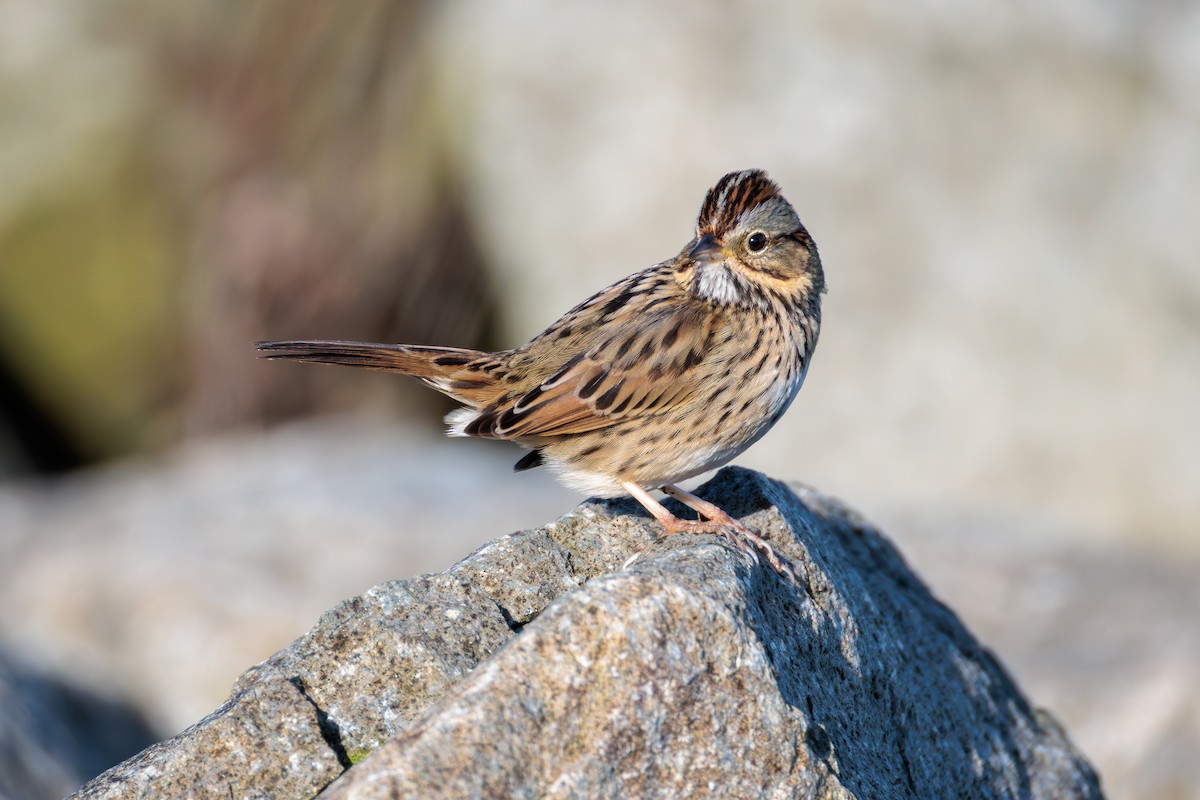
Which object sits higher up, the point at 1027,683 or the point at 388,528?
the point at 388,528

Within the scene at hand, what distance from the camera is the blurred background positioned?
9203mm

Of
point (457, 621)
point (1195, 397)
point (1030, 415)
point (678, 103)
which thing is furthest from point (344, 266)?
point (457, 621)

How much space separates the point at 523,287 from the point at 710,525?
8.24 metres

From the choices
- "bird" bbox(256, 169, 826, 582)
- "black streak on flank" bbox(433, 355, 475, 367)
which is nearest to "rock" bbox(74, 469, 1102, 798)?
"bird" bbox(256, 169, 826, 582)

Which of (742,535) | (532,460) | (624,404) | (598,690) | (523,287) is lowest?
(598,690)

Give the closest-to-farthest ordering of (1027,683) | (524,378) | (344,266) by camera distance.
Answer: (524,378), (1027,683), (344,266)

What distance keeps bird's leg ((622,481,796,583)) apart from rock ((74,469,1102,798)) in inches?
3.3

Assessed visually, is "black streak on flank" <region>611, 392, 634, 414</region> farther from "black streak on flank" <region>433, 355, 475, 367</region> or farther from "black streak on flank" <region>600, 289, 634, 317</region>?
"black streak on flank" <region>433, 355, 475, 367</region>

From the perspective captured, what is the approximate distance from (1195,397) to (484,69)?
640 centimetres

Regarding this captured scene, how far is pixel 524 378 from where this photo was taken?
5730mm

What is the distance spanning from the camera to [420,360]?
5.77 m

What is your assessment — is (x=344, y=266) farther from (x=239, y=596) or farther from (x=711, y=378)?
(x=711, y=378)

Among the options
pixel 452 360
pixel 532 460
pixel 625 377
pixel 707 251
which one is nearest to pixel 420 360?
pixel 452 360

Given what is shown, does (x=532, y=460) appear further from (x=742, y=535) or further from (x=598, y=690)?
(x=598, y=690)
